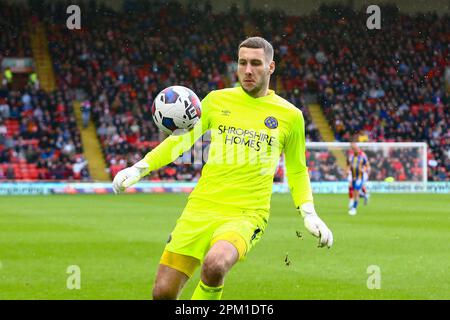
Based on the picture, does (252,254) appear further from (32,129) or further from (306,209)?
(32,129)

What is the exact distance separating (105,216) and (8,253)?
26.2ft

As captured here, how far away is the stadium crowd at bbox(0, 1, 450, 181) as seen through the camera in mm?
39062

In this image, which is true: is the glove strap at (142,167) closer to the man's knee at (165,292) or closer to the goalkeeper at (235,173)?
the goalkeeper at (235,173)

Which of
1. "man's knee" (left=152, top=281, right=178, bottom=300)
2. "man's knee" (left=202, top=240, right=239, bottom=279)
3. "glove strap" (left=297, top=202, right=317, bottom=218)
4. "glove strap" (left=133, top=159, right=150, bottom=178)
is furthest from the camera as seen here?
"glove strap" (left=297, top=202, right=317, bottom=218)

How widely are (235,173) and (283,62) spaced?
35.5 meters

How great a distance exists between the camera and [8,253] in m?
14.0

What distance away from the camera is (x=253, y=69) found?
22.2 feet

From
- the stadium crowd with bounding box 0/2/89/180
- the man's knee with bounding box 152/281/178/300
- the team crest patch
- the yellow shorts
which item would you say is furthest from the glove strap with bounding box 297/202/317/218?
the stadium crowd with bounding box 0/2/89/180

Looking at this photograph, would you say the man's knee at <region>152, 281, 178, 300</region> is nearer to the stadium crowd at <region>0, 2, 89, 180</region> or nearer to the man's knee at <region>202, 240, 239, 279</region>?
the man's knee at <region>202, 240, 239, 279</region>

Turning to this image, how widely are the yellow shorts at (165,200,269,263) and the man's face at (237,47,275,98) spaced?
1002 mm

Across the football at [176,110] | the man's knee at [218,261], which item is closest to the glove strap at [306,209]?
the man's knee at [218,261]

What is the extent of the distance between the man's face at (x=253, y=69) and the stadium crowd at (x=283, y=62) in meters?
30.6

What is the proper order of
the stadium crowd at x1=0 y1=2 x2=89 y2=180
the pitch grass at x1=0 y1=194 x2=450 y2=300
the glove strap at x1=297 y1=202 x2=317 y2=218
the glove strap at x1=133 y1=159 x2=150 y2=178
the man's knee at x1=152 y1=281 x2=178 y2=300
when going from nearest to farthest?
1. the man's knee at x1=152 y1=281 x2=178 y2=300
2. the glove strap at x1=133 y1=159 x2=150 y2=178
3. the glove strap at x1=297 y1=202 x2=317 y2=218
4. the pitch grass at x1=0 y1=194 x2=450 y2=300
5. the stadium crowd at x1=0 y1=2 x2=89 y2=180

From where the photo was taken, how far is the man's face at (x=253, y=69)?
22.1 feet
